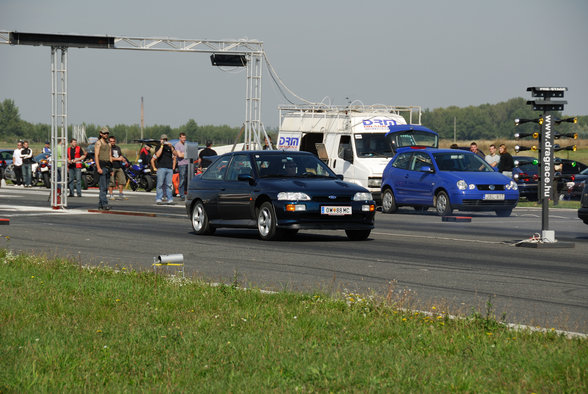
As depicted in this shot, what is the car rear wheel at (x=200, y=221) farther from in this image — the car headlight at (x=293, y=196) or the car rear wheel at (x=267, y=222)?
the car headlight at (x=293, y=196)

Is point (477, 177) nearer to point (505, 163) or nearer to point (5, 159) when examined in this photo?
point (505, 163)

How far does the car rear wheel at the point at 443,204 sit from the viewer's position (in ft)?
77.6

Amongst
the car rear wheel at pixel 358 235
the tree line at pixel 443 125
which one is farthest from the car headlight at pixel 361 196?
the tree line at pixel 443 125

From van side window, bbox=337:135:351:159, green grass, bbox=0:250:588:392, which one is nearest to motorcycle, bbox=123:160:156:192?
van side window, bbox=337:135:351:159

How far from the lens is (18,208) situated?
26.4 m

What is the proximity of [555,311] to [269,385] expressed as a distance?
3.95 meters

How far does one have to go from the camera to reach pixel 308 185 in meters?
16.2

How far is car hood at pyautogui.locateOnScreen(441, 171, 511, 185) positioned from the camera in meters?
23.5

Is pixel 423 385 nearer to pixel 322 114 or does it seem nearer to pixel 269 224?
pixel 269 224

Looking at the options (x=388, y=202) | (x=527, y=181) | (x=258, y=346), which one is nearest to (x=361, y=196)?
(x=258, y=346)

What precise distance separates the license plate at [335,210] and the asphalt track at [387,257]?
51 cm

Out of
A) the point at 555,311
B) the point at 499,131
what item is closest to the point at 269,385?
the point at 555,311

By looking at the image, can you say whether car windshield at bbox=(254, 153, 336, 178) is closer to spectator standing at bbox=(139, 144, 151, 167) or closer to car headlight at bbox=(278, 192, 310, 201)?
car headlight at bbox=(278, 192, 310, 201)

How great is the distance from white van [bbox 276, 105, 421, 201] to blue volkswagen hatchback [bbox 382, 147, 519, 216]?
7.47 ft
